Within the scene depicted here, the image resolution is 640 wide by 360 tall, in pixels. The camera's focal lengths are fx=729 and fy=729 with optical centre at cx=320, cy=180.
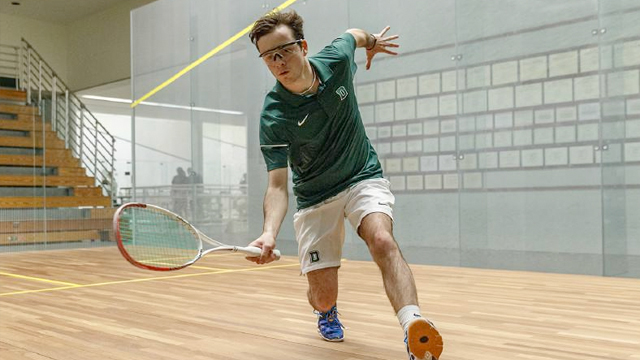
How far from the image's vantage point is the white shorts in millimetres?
1617

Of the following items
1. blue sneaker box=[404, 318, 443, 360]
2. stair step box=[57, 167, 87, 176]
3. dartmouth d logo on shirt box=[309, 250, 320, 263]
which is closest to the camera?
blue sneaker box=[404, 318, 443, 360]

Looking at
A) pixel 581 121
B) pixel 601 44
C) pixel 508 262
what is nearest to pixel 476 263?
pixel 508 262

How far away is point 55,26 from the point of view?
27.1 ft

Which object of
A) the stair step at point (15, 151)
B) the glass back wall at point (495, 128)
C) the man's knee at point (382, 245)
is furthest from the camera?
the stair step at point (15, 151)

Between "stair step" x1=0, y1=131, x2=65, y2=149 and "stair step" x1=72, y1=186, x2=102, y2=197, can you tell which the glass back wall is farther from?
"stair step" x1=72, y1=186, x2=102, y2=197

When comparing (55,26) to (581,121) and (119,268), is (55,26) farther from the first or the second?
(581,121)

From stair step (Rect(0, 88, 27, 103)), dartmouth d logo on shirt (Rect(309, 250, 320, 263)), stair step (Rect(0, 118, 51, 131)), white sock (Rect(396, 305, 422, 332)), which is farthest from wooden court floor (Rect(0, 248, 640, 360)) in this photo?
stair step (Rect(0, 88, 27, 103))

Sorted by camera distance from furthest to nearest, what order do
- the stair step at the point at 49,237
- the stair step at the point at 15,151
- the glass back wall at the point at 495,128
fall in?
the stair step at the point at 15,151 < the stair step at the point at 49,237 < the glass back wall at the point at 495,128

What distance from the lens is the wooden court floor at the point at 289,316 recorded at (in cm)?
171

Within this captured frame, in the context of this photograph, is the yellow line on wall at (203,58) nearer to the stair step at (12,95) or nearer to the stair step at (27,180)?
the stair step at (27,180)

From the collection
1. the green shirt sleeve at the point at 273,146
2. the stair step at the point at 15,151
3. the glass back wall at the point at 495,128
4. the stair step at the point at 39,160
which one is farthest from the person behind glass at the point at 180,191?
the green shirt sleeve at the point at 273,146

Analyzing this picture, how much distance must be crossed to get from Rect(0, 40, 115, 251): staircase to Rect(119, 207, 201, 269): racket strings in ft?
16.1

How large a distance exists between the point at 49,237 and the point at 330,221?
509cm

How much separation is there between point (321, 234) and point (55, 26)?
7.47 metres
